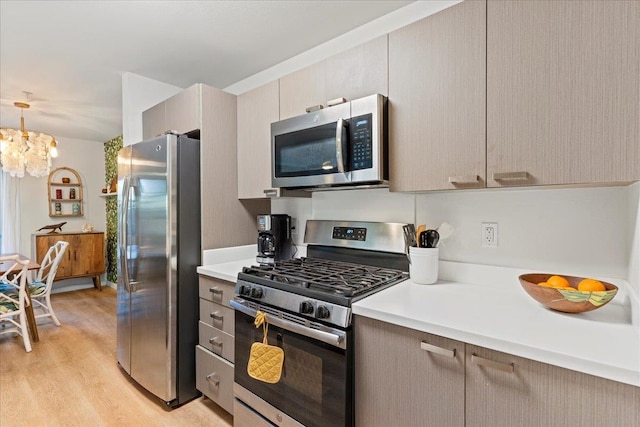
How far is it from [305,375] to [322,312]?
0.31m

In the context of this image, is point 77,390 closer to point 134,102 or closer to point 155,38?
point 134,102

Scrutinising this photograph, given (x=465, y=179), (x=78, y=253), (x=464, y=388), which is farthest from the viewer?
(x=78, y=253)

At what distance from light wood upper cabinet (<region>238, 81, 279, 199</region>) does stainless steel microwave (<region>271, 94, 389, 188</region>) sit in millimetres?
138

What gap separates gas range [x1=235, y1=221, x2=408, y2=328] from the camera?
1.30 metres

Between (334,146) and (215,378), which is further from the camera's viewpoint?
(215,378)

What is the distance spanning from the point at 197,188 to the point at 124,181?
66 centimetres

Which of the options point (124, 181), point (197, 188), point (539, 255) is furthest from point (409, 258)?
point (124, 181)

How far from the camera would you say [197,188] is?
2.09 meters

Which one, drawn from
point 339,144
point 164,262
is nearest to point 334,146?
point 339,144

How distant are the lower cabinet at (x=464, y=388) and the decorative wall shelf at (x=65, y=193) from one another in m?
5.65

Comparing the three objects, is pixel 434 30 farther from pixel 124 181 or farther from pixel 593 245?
pixel 124 181

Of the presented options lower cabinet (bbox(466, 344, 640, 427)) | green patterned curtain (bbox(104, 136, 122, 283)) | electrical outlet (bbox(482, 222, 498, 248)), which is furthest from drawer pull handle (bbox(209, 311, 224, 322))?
green patterned curtain (bbox(104, 136, 122, 283))

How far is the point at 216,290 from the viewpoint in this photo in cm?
190

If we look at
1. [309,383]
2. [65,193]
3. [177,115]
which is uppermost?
[177,115]
